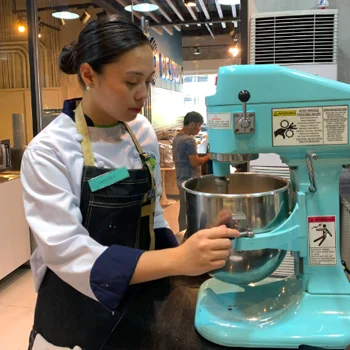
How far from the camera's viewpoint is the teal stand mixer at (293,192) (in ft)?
2.62

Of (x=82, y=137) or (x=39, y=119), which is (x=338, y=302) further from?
(x=39, y=119)

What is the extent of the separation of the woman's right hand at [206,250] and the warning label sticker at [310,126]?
23 centimetres

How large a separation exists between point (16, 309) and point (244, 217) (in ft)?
8.35

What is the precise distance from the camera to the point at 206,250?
2.44 ft

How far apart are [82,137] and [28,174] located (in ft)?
0.54

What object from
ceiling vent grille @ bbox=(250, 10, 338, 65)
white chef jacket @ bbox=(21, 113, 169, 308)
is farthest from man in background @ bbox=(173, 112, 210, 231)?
white chef jacket @ bbox=(21, 113, 169, 308)

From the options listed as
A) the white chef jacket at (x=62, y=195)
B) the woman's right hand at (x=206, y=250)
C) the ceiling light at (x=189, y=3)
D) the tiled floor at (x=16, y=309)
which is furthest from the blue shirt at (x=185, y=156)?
the woman's right hand at (x=206, y=250)

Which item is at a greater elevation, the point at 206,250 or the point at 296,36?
the point at 296,36

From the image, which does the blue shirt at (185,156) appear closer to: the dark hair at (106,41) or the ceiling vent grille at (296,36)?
the ceiling vent grille at (296,36)

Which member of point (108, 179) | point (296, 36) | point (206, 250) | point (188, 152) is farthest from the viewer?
point (188, 152)

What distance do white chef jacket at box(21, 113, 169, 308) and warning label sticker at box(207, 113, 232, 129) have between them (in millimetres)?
286

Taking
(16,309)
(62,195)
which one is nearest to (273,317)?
(62,195)

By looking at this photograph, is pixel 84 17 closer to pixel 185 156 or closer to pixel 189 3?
pixel 189 3

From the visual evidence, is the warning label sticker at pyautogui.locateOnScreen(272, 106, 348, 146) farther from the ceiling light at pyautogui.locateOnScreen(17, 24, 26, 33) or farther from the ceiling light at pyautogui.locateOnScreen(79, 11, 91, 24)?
the ceiling light at pyautogui.locateOnScreen(17, 24, 26, 33)
